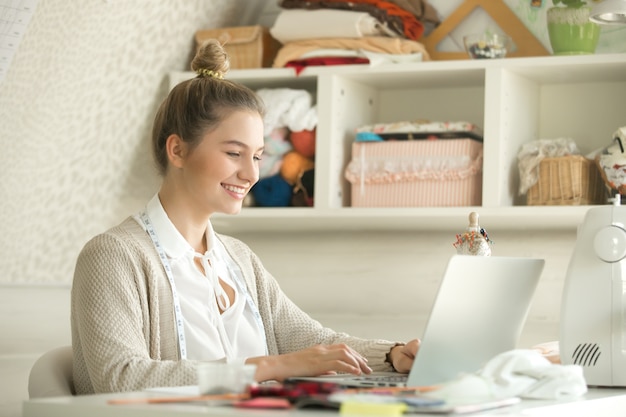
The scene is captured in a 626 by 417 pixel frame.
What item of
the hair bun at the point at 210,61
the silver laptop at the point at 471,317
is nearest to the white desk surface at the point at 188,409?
the silver laptop at the point at 471,317

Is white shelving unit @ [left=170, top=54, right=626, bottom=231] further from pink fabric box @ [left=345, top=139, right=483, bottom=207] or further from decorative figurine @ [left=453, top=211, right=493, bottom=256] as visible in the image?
decorative figurine @ [left=453, top=211, right=493, bottom=256]

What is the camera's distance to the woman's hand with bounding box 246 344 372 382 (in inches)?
65.2

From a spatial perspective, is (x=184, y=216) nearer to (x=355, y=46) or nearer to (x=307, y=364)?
(x=307, y=364)

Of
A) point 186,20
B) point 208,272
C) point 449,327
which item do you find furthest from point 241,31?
point 449,327

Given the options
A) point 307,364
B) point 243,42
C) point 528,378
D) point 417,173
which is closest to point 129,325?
point 307,364

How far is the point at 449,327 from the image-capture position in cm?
148

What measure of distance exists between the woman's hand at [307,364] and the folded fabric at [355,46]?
140cm

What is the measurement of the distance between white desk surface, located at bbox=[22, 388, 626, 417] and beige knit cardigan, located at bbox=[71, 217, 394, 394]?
1.03 ft

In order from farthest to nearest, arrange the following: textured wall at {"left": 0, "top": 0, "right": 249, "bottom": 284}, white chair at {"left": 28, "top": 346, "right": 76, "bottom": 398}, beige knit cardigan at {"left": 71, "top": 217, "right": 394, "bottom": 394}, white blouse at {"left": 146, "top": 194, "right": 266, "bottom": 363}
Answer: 1. textured wall at {"left": 0, "top": 0, "right": 249, "bottom": 284}
2. white blouse at {"left": 146, "top": 194, "right": 266, "bottom": 363}
3. white chair at {"left": 28, "top": 346, "right": 76, "bottom": 398}
4. beige knit cardigan at {"left": 71, "top": 217, "right": 394, "bottom": 394}

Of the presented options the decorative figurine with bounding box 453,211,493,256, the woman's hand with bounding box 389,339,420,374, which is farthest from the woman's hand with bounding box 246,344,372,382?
the decorative figurine with bounding box 453,211,493,256

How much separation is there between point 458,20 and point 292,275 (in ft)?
3.10

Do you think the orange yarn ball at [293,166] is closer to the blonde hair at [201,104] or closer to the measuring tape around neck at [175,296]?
the blonde hair at [201,104]

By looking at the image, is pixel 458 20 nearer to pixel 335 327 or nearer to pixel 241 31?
pixel 241 31

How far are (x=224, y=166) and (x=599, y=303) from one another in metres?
0.80
